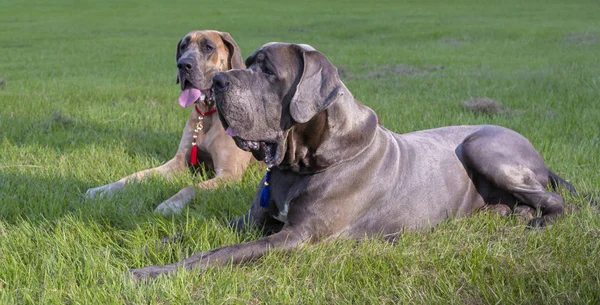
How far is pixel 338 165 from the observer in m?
3.64

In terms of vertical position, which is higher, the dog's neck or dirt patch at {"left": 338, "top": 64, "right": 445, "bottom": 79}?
the dog's neck

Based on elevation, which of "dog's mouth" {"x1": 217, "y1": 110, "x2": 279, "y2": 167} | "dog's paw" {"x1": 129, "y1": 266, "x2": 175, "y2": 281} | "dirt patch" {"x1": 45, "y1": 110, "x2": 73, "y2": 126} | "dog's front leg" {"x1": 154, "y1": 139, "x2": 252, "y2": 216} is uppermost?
"dog's mouth" {"x1": 217, "y1": 110, "x2": 279, "y2": 167}

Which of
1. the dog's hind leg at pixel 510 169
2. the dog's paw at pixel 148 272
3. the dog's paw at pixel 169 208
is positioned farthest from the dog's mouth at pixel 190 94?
the dog's paw at pixel 148 272

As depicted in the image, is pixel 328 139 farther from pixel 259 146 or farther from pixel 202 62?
pixel 202 62

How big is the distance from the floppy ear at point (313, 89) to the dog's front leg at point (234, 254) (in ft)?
2.19

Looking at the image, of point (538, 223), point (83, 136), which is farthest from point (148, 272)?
point (83, 136)

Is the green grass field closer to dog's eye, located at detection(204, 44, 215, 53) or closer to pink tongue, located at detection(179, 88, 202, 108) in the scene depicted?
pink tongue, located at detection(179, 88, 202, 108)

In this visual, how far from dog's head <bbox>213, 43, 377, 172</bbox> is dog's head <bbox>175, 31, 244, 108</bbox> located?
6.39ft

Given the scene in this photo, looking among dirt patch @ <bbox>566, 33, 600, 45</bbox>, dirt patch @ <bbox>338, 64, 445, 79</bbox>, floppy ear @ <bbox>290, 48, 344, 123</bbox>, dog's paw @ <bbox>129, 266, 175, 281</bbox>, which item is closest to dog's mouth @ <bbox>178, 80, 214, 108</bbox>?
floppy ear @ <bbox>290, 48, 344, 123</bbox>

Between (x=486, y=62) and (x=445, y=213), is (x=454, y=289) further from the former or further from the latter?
(x=486, y=62)

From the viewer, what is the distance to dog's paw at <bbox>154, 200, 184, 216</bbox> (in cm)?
411

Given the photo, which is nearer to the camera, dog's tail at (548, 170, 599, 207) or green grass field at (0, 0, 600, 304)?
green grass field at (0, 0, 600, 304)

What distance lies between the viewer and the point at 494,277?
311 cm

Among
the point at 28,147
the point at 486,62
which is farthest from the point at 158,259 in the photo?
the point at 486,62
